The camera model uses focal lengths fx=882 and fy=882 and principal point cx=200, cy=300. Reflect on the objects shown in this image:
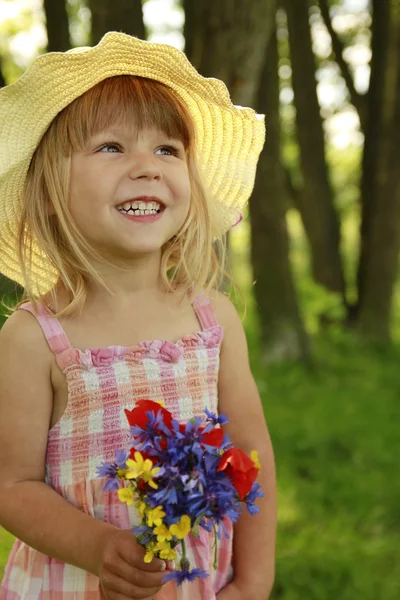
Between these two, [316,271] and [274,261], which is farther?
[316,271]

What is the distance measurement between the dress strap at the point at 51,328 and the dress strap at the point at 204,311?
406mm

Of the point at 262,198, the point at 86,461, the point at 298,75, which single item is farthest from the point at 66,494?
the point at 298,75

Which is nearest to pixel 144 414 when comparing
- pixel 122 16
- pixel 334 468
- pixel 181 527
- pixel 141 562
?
pixel 181 527

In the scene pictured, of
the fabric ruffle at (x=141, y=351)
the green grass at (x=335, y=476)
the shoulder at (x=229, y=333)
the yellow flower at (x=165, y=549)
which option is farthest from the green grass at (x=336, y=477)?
the yellow flower at (x=165, y=549)

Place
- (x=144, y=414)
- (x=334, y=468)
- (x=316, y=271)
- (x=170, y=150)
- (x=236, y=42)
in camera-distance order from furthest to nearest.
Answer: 1. (x=316, y=271)
2. (x=334, y=468)
3. (x=236, y=42)
4. (x=170, y=150)
5. (x=144, y=414)

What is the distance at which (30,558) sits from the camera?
2273mm

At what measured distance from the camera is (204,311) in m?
2.44

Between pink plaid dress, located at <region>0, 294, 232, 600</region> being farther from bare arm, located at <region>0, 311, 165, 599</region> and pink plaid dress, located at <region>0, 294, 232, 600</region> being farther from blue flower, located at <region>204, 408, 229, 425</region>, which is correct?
blue flower, located at <region>204, 408, 229, 425</region>

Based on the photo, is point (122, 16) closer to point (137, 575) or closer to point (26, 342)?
point (26, 342)

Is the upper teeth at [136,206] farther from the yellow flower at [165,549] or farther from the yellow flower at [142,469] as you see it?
the yellow flower at [165,549]

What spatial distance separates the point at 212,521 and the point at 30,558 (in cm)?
79

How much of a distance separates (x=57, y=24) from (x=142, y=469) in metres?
3.68

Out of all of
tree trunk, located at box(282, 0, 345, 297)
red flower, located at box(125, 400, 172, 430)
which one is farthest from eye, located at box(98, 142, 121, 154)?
tree trunk, located at box(282, 0, 345, 297)

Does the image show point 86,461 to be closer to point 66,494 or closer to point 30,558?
point 66,494
